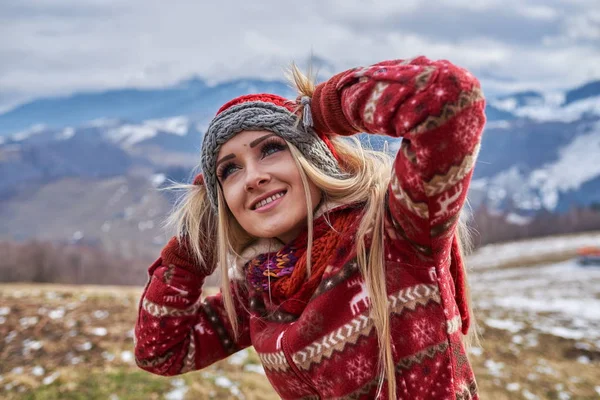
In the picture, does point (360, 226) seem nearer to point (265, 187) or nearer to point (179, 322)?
point (265, 187)

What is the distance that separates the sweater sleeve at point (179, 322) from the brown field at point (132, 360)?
3.50 metres

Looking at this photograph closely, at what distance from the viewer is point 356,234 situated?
81.5 inches

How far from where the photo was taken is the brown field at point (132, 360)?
20.3 ft

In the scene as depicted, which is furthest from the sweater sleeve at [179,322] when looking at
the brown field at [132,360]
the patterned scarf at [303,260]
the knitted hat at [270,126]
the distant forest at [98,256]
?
the distant forest at [98,256]

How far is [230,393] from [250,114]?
467 centimetres

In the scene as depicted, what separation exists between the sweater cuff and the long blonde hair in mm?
172

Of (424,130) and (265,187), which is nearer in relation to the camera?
(424,130)

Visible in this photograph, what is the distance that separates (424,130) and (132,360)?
20.9 ft

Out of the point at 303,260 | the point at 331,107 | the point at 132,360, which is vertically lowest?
the point at 132,360

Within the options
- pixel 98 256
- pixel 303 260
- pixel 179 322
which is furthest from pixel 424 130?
pixel 98 256

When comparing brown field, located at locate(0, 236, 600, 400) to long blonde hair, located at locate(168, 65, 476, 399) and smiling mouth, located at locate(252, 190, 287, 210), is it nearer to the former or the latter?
long blonde hair, located at locate(168, 65, 476, 399)

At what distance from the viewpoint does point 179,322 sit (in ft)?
9.02

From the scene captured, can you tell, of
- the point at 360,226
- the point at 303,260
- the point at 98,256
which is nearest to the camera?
the point at 360,226

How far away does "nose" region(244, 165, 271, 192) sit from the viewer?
231cm
